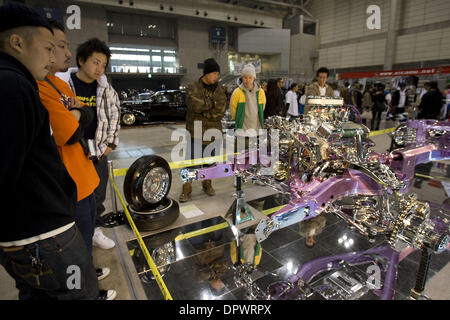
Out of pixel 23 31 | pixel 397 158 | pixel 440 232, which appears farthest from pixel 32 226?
pixel 397 158

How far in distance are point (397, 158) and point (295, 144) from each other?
1320mm

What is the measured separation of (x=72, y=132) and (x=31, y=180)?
1.61 feet

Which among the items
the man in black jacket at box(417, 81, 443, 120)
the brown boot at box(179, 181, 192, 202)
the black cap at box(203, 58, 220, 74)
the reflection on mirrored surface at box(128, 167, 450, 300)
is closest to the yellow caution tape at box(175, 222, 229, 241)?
the reflection on mirrored surface at box(128, 167, 450, 300)

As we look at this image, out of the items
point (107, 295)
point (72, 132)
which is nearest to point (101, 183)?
point (107, 295)

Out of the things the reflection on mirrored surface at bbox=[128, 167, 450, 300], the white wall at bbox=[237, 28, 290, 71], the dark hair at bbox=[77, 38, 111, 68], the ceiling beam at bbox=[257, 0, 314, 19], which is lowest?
the reflection on mirrored surface at bbox=[128, 167, 450, 300]

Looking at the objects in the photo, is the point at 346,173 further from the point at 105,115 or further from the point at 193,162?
the point at 105,115

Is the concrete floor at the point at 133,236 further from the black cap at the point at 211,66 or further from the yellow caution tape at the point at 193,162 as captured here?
the black cap at the point at 211,66

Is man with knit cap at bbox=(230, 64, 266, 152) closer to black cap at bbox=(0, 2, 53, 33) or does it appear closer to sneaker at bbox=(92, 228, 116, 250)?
sneaker at bbox=(92, 228, 116, 250)

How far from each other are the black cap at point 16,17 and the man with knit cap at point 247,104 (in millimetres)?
2730

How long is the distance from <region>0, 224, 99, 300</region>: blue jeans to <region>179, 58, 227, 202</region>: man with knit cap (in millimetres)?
2407

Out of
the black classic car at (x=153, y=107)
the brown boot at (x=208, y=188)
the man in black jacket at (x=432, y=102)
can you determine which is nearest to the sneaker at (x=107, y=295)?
the brown boot at (x=208, y=188)

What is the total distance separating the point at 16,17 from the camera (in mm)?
958

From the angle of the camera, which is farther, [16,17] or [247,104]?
[247,104]

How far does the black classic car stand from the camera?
1046 cm
